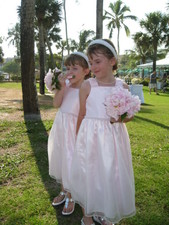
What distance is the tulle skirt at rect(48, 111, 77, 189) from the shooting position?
2.48 metres

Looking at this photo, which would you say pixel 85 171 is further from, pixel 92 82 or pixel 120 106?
pixel 92 82

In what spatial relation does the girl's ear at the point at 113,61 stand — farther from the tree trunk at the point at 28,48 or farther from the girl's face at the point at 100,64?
the tree trunk at the point at 28,48

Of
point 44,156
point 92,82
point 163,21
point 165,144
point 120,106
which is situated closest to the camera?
point 120,106

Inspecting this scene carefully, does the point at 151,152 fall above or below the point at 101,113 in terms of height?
below

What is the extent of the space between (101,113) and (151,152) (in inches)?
117

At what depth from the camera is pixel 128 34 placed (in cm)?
3609

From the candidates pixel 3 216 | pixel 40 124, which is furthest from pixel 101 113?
pixel 40 124

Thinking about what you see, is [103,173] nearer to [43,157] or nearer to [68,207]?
[68,207]

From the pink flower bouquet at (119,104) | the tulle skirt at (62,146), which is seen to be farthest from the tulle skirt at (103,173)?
the tulle skirt at (62,146)

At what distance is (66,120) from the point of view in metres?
2.58

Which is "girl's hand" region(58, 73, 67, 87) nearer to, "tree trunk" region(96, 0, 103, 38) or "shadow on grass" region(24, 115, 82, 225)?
"shadow on grass" region(24, 115, 82, 225)

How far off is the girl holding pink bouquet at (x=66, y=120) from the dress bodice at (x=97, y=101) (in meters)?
0.42

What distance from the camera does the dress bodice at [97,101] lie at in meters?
2.08

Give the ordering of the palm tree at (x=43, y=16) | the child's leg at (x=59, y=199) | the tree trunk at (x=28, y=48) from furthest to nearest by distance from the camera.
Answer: the palm tree at (x=43, y=16), the tree trunk at (x=28, y=48), the child's leg at (x=59, y=199)
